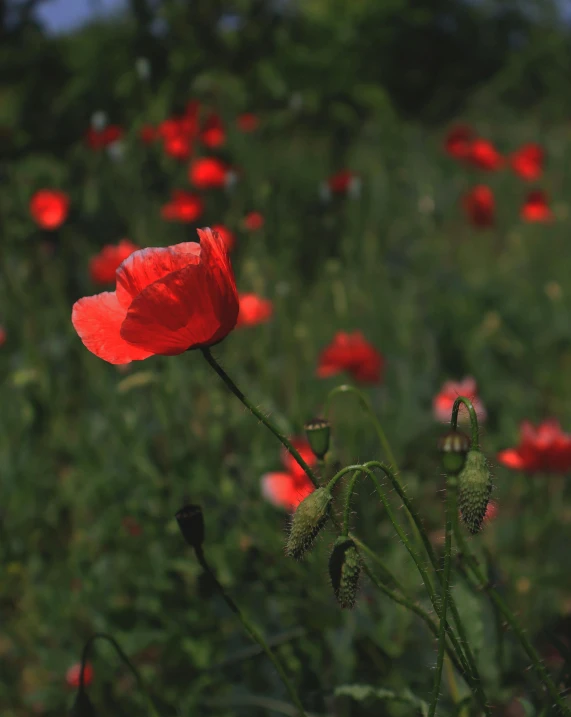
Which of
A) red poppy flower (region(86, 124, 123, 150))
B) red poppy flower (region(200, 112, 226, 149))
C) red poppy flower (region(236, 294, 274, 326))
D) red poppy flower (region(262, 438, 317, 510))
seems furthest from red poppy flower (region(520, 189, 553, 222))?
red poppy flower (region(262, 438, 317, 510))

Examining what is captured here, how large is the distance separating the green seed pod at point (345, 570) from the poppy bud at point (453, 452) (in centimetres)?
13

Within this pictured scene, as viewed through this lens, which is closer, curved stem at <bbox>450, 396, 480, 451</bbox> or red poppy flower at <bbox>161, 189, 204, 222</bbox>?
curved stem at <bbox>450, 396, 480, 451</bbox>

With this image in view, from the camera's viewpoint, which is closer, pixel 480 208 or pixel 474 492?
pixel 474 492

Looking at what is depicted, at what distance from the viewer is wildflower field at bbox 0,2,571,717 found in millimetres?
1033

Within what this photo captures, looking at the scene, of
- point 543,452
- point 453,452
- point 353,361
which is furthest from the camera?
point 353,361

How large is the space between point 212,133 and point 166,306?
264 cm

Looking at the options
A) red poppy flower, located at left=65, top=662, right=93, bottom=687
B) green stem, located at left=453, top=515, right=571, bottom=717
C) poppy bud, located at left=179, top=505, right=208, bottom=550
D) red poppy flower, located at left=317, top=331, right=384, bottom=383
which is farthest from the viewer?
red poppy flower, located at left=317, top=331, right=384, bottom=383

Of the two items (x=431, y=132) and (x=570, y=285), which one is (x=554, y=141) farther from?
(x=570, y=285)

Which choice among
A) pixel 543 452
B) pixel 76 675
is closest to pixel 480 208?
pixel 543 452

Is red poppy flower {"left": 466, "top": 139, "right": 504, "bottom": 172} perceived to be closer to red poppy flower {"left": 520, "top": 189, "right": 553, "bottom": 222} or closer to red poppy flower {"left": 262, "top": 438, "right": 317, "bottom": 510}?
red poppy flower {"left": 520, "top": 189, "right": 553, "bottom": 222}

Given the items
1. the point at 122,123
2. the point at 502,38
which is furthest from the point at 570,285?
the point at 502,38

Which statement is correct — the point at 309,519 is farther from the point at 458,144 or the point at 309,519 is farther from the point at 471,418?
the point at 458,144

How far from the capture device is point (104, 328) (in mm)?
999

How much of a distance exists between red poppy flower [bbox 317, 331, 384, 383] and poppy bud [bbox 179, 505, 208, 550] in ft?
4.27
